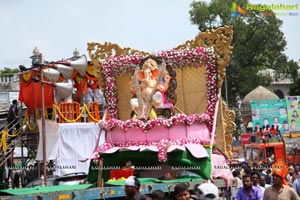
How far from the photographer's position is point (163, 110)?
1878 centimetres

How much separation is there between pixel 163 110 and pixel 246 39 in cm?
3963

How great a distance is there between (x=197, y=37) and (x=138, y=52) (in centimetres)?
177

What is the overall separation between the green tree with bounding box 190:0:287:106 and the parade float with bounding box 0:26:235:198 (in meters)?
36.3

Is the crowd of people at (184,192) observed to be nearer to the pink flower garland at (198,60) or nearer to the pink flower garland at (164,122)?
the pink flower garland at (164,122)

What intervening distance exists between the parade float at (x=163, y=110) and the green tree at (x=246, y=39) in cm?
3629

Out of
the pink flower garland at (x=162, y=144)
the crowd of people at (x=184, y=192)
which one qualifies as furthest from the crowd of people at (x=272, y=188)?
the pink flower garland at (x=162, y=144)

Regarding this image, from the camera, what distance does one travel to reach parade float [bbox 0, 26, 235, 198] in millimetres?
17438

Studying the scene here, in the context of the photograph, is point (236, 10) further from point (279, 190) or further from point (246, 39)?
point (279, 190)

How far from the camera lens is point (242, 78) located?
5694 cm

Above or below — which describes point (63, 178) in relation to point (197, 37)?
below

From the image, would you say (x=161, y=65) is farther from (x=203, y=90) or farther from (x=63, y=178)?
(x=63, y=178)

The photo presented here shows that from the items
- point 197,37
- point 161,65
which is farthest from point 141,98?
point 197,37

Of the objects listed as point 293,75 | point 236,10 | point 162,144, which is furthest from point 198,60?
point 293,75

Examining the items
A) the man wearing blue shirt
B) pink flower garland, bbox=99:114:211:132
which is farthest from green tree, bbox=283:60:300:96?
the man wearing blue shirt
